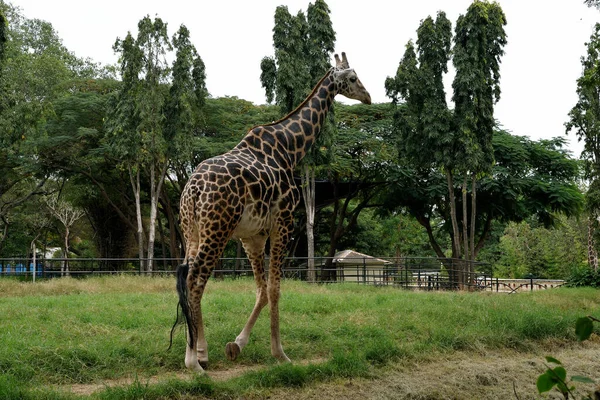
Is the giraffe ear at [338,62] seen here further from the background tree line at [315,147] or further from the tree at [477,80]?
the tree at [477,80]

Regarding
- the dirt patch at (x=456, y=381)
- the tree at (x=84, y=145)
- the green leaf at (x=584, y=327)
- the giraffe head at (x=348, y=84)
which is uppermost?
the tree at (x=84, y=145)

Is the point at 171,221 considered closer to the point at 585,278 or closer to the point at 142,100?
the point at 142,100

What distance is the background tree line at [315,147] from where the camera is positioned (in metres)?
21.2

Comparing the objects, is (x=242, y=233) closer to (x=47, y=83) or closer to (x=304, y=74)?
(x=304, y=74)

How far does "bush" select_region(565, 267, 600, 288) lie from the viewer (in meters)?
19.8

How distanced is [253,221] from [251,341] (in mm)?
1965

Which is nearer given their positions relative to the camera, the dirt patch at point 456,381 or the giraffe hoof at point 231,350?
the dirt patch at point 456,381

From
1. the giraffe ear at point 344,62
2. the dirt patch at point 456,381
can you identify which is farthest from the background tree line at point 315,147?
the dirt patch at point 456,381

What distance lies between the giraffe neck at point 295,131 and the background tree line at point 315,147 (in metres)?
9.72

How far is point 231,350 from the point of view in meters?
7.14

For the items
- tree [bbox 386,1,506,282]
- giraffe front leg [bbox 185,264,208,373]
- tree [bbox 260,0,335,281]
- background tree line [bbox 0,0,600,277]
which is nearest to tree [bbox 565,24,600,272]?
background tree line [bbox 0,0,600,277]

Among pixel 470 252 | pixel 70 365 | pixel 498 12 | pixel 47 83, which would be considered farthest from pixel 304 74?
pixel 70 365

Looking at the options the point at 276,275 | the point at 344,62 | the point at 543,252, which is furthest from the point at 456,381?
the point at 543,252

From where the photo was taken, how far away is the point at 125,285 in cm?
1491
